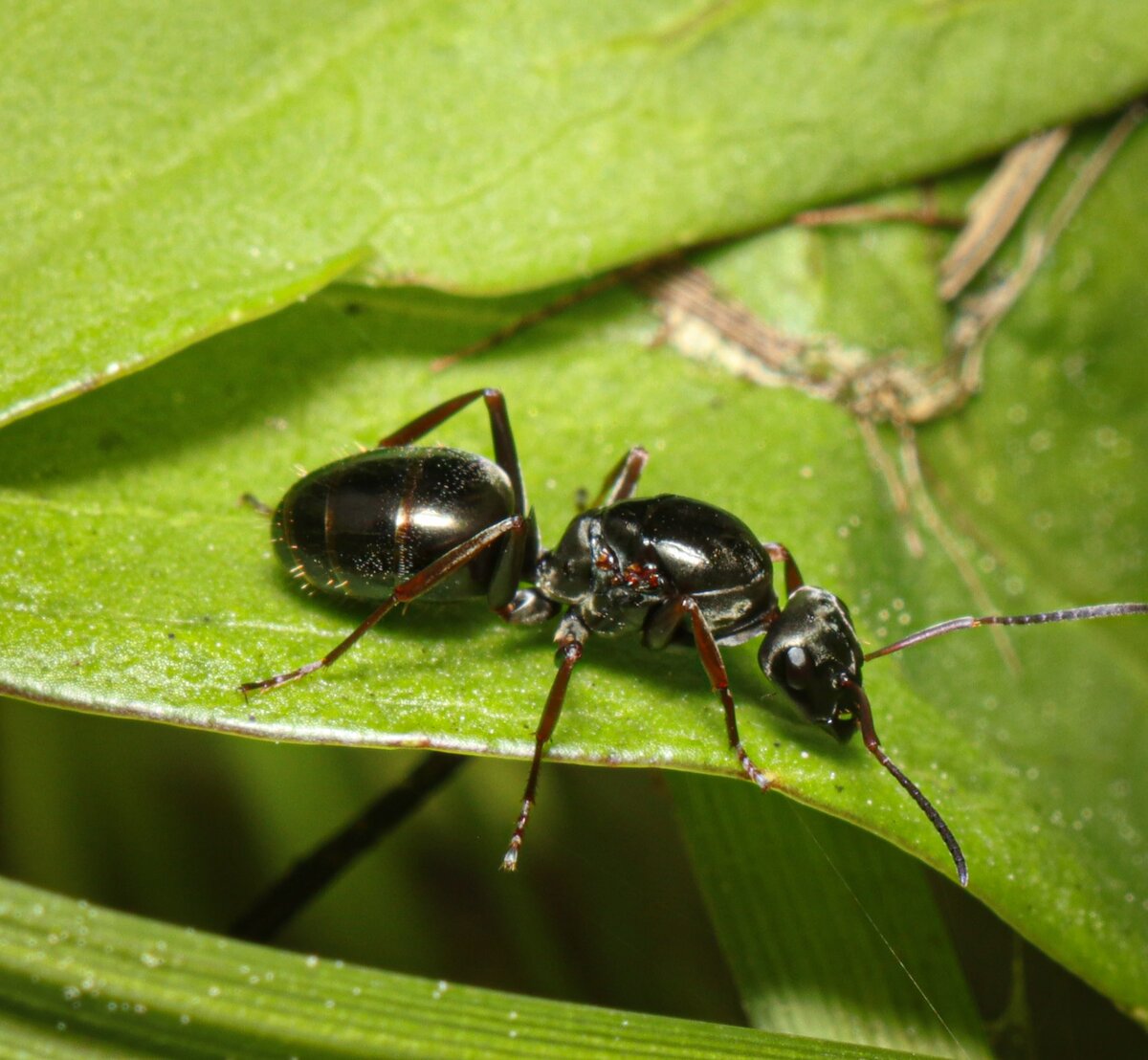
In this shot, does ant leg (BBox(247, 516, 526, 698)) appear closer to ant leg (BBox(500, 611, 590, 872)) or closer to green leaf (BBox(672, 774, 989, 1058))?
ant leg (BBox(500, 611, 590, 872))

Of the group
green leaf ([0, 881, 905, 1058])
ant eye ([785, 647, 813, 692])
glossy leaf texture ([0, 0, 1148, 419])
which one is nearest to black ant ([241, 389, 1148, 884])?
ant eye ([785, 647, 813, 692])

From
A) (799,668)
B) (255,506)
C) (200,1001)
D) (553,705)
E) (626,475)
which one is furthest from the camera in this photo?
(626,475)

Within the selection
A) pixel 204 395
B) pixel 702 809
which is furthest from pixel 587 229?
pixel 702 809

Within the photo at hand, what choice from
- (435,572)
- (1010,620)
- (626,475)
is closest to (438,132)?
(626,475)

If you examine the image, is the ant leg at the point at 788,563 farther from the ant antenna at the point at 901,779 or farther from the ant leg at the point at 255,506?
the ant leg at the point at 255,506

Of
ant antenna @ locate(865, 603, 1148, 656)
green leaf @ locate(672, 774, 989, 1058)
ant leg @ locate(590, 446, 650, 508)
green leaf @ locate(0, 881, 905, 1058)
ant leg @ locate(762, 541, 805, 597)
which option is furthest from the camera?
ant leg @ locate(590, 446, 650, 508)

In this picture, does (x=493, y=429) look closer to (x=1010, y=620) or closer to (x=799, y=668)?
(x=799, y=668)

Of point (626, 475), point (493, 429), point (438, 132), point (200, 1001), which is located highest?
point (438, 132)
